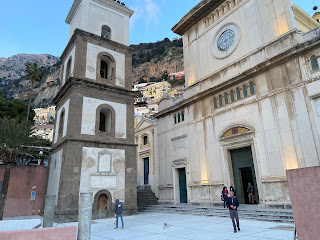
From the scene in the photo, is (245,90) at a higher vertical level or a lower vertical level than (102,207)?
higher

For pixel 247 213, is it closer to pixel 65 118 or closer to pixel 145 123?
pixel 65 118

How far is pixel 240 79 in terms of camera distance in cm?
1714

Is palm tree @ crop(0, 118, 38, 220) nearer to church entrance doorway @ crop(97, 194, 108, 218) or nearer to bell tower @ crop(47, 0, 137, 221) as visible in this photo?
bell tower @ crop(47, 0, 137, 221)

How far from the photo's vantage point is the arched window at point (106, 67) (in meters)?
20.9

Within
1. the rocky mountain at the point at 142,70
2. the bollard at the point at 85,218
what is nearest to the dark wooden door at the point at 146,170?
the bollard at the point at 85,218

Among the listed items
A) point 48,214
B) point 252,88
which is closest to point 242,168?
point 252,88

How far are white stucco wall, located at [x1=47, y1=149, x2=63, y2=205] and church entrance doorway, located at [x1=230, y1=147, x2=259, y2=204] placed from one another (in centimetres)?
1298

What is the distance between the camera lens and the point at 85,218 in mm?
8055

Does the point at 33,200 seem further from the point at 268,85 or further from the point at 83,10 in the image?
the point at 268,85

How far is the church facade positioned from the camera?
45.2 ft

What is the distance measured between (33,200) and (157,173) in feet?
38.1

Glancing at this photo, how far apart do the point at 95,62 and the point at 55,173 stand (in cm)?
954

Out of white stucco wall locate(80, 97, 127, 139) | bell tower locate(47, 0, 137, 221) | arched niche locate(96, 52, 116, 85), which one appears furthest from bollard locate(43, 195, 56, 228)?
arched niche locate(96, 52, 116, 85)

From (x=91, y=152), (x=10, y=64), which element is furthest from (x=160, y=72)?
(x=10, y=64)
